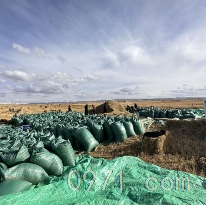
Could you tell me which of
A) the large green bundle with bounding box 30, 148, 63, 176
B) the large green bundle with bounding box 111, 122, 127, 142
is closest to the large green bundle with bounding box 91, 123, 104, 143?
the large green bundle with bounding box 111, 122, 127, 142

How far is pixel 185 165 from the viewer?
11.0ft

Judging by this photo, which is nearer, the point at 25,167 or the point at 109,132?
the point at 25,167

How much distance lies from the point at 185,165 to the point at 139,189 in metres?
1.49

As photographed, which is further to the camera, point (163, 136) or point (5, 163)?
point (163, 136)

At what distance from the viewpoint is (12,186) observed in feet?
7.47

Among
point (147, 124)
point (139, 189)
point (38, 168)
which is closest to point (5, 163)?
point (38, 168)

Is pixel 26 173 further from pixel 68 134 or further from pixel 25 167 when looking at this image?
pixel 68 134

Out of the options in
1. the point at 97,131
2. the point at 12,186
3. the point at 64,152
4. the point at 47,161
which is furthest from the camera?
the point at 97,131

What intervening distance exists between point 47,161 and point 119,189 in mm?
1221

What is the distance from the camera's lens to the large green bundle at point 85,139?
4.65 meters

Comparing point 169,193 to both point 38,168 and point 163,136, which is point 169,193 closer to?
point 38,168

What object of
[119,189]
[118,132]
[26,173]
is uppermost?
[118,132]

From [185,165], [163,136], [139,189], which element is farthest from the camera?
[163,136]

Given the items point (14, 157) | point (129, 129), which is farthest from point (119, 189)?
point (129, 129)
